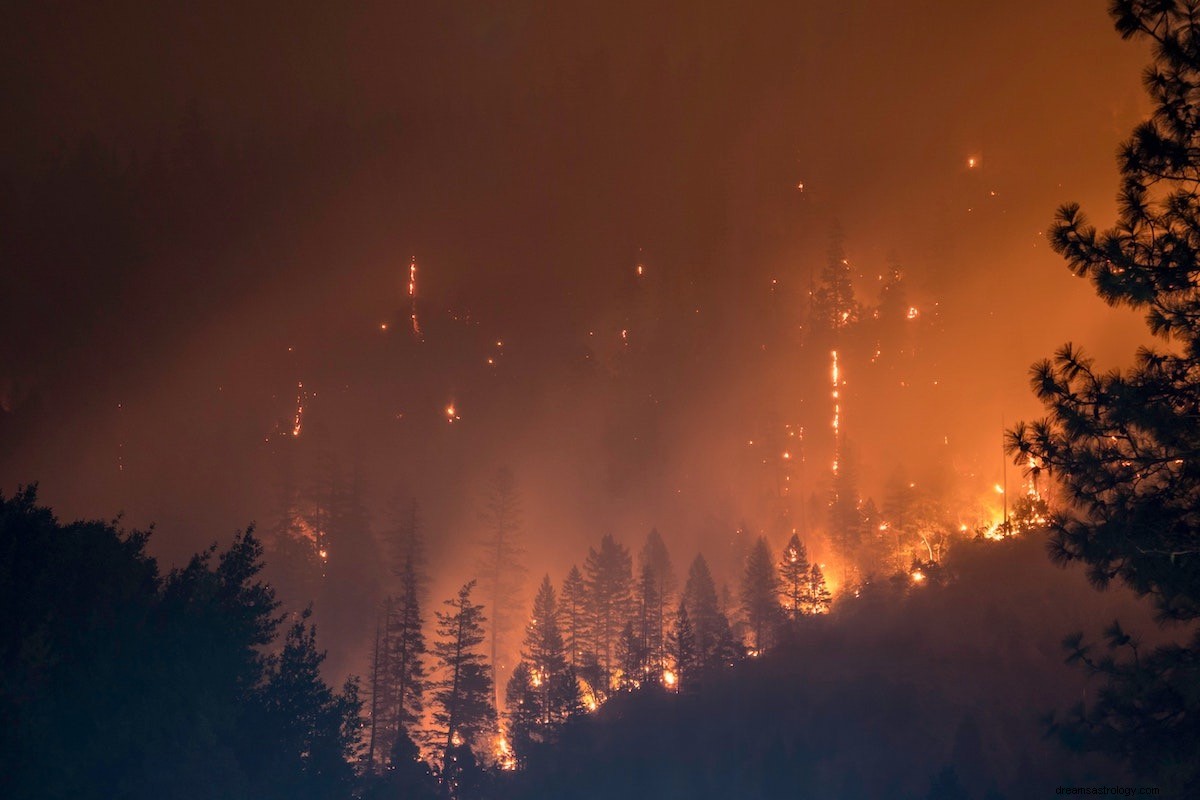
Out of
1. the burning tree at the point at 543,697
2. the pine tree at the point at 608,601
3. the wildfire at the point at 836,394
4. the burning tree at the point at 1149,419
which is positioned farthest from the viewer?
the wildfire at the point at 836,394

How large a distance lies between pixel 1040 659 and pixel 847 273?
287ft

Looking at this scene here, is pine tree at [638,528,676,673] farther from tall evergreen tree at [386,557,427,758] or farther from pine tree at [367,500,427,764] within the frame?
pine tree at [367,500,427,764]

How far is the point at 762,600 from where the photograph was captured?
5394 cm

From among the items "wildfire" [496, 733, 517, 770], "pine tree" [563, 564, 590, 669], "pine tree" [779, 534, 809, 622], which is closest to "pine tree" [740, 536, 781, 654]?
"pine tree" [779, 534, 809, 622]

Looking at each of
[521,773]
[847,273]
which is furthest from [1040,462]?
[847,273]

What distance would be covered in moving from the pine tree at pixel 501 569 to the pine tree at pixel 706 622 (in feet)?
74.9

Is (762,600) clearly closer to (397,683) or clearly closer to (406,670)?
(406,670)

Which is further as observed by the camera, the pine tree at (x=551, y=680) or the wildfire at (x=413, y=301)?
the wildfire at (x=413, y=301)

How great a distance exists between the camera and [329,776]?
25.6m

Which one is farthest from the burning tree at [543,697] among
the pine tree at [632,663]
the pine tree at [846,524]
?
the pine tree at [846,524]

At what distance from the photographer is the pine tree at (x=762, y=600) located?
174 feet

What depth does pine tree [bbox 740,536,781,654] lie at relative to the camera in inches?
2089

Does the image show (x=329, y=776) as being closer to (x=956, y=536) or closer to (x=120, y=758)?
(x=120, y=758)

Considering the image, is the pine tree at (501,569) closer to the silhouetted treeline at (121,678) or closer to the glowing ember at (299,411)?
the glowing ember at (299,411)
